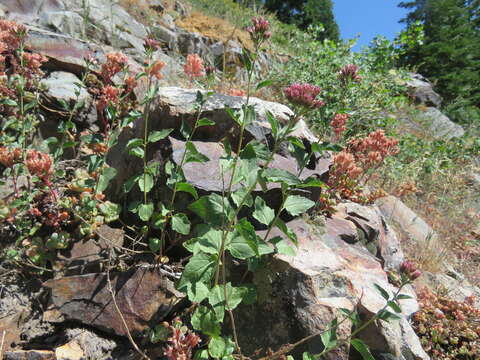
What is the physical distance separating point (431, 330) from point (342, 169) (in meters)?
1.68

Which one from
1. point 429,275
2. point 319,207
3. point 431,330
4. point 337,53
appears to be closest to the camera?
point 431,330

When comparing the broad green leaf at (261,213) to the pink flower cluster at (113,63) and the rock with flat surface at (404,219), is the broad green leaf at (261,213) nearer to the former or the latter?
the pink flower cluster at (113,63)

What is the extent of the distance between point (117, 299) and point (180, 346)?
62cm

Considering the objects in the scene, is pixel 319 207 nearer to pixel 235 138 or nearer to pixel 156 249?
pixel 235 138

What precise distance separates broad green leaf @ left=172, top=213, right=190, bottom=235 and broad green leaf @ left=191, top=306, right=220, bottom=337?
1.70 ft

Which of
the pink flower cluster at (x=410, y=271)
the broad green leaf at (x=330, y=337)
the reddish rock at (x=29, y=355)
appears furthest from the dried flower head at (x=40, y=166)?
the pink flower cluster at (x=410, y=271)

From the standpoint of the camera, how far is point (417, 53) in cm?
1856

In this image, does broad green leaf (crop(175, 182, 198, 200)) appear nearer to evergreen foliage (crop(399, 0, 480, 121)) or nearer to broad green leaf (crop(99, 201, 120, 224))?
broad green leaf (crop(99, 201, 120, 224))

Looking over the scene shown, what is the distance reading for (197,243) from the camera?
1793 millimetres

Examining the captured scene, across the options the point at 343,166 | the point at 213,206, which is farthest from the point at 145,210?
the point at 343,166

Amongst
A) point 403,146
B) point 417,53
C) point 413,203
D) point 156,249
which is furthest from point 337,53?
point 417,53

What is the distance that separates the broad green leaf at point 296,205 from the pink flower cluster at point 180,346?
3.07 ft

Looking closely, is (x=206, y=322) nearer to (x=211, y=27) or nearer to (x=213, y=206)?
(x=213, y=206)

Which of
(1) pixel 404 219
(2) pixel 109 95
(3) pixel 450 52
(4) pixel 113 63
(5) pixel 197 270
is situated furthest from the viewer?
(3) pixel 450 52
